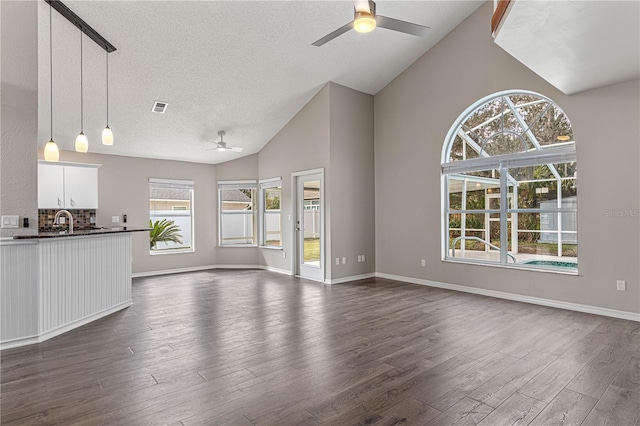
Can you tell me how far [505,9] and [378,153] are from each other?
159 inches

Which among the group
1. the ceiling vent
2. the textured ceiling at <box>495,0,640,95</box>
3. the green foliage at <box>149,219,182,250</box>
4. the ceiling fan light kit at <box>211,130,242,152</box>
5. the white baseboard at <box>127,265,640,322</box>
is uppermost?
the ceiling vent

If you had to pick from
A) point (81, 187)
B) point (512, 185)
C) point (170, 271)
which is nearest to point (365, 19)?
point (512, 185)

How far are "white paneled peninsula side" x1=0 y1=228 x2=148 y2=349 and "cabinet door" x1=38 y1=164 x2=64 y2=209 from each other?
2.37 m

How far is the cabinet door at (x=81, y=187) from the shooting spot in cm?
629

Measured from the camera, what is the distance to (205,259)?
8.35m

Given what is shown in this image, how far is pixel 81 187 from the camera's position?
645 centimetres

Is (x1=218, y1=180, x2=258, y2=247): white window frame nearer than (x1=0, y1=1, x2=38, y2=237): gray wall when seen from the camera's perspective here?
No

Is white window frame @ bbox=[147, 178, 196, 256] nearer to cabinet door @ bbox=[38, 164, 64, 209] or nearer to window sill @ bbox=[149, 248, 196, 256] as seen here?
window sill @ bbox=[149, 248, 196, 256]

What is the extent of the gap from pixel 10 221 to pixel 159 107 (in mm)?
2929

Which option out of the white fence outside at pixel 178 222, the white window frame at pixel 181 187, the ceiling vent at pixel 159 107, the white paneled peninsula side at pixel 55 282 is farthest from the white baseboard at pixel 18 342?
the white fence outside at pixel 178 222

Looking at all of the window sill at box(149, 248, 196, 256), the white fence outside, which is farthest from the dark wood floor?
the white fence outside

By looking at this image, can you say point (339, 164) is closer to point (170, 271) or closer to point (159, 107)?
point (159, 107)

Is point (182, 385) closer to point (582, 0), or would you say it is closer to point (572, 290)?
point (582, 0)

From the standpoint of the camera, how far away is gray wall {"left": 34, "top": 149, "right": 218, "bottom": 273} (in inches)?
275
